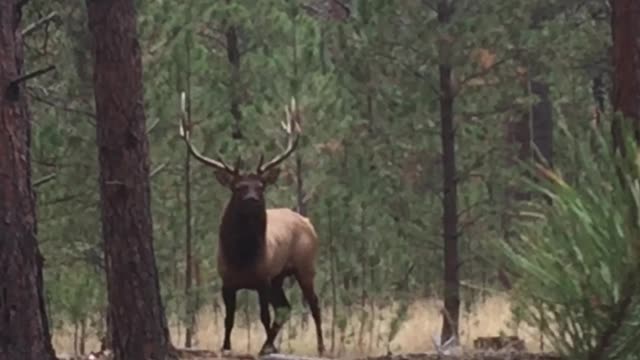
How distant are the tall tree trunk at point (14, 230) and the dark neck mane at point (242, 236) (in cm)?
642

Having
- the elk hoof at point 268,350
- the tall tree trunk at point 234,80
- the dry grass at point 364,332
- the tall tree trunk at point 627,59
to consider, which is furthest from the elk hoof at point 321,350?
the tall tree trunk at point 627,59

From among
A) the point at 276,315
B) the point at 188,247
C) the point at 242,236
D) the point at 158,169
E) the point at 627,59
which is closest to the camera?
the point at 627,59

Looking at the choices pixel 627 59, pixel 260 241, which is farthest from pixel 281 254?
pixel 627 59

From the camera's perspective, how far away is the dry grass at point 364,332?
46.5 feet

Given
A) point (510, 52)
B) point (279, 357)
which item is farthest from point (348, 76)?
point (279, 357)

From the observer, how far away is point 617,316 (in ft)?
13.6

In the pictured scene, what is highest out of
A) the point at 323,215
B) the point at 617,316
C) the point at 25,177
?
the point at 323,215

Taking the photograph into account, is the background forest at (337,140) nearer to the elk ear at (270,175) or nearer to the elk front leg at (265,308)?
the elk front leg at (265,308)

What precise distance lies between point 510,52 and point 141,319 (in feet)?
23.7

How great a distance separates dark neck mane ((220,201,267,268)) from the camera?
13.6 meters

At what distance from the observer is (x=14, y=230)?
23.2 ft

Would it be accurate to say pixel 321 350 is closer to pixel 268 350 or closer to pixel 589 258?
pixel 268 350

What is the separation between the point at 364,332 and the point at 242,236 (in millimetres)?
1756

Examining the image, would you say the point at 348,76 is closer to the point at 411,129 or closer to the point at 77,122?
the point at 411,129
